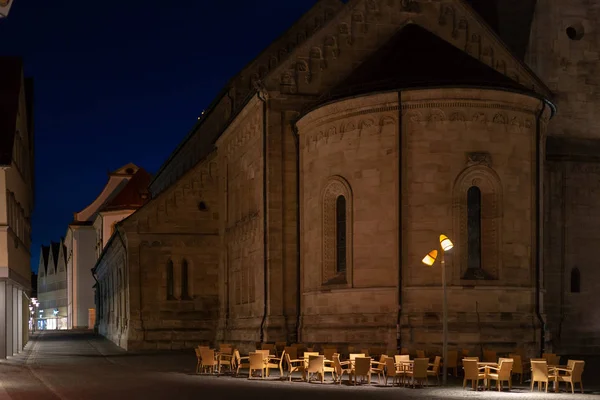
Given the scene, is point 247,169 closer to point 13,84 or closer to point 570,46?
point 13,84

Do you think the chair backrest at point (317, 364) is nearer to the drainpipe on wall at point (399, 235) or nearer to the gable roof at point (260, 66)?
the drainpipe on wall at point (399, 235)

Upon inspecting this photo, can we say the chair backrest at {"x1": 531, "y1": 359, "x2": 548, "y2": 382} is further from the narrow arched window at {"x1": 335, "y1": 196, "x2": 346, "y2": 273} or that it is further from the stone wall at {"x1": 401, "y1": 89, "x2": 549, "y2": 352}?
the narrow arched window at {"x1": 335, "y1": 196, "x2": 346, "y2": 273}

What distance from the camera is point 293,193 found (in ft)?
115

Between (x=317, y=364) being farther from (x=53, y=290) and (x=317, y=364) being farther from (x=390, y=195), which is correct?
(x=53, y=290)

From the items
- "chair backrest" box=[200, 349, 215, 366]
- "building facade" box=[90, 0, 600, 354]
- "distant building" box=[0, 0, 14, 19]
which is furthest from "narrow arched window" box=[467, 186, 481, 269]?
"distant building" box=[0, 0, 14, 19]

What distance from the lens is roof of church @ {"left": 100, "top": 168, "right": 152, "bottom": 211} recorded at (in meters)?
82.8

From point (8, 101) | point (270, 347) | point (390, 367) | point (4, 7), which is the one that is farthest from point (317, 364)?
point (8, 101)

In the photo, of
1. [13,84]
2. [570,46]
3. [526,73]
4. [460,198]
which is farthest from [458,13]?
[13,84]

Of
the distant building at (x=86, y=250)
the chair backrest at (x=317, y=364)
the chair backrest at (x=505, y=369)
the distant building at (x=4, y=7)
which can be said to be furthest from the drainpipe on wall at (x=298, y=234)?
the distant building at (x=86, y=250)

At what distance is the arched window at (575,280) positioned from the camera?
1492 inches

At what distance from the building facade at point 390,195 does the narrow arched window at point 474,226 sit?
0.16 feet

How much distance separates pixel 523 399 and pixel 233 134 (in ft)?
78.8

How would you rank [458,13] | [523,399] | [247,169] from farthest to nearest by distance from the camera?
[247,169], [458,13], [523,399]

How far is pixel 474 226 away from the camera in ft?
100
